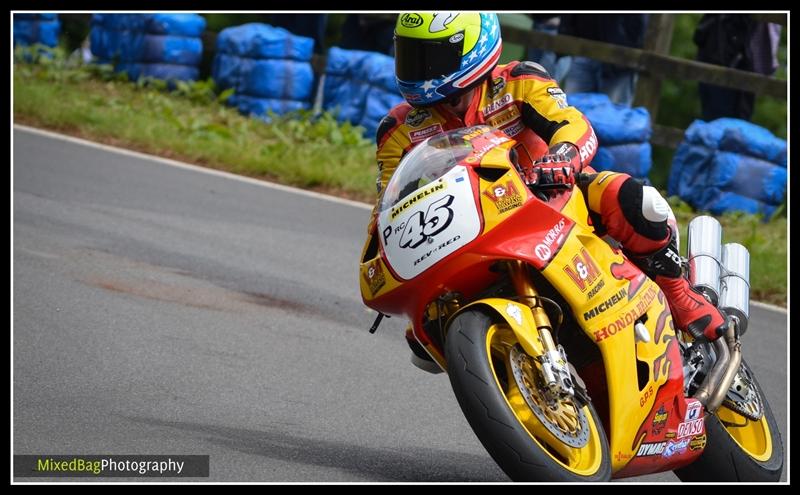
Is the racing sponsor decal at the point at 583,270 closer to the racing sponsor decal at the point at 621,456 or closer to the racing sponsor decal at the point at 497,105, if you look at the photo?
the racing sponsor decal at the point at 621,456

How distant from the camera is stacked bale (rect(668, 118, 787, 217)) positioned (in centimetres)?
1129

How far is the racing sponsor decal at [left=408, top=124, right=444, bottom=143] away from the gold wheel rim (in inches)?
47.5

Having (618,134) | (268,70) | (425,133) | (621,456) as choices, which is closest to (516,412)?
(621,456)

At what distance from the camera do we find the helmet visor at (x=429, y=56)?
5.03 meters

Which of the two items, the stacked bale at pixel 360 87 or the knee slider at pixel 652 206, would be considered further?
the stacked bale at pixel 360 87

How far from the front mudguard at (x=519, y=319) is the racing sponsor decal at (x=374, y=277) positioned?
14.5 inches

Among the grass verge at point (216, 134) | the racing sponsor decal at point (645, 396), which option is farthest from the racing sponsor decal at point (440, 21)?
the grass verge at point (216, 134)

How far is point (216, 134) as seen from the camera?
12.7 meters

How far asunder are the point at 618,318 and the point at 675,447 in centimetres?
61

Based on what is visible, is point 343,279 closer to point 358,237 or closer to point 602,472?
point 358,237

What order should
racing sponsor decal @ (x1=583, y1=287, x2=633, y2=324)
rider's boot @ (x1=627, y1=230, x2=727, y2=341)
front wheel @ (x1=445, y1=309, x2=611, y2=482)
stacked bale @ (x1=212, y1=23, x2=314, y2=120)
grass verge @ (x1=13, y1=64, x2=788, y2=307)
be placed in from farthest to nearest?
stacked bale @ (x1=212, y1=23, x2=314, y2=120) → grass verge @ (x1=13, y1=64, x2=788, y2=307) → rider's boot @ (x1=627, y1=230, x2=727, y2=341) → racing sponsor decal @ (x1=583, y1=287, x2=633, y2=324) → front wheel @ (x1=445, y1=309, x2=611, y2=482)

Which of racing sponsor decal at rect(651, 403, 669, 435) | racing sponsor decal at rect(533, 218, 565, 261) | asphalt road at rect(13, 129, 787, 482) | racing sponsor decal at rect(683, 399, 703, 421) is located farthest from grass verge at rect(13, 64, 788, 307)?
racing sponsor decal at rect(533, 218, 565, 261)

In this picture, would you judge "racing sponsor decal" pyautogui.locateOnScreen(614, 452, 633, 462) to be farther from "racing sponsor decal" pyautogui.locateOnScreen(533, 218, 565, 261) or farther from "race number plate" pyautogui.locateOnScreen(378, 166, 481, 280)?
"race number plate" pyautogui.locateOnScreen(378, 166, 481, 280)

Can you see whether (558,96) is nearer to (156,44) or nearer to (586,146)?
(586,146)
